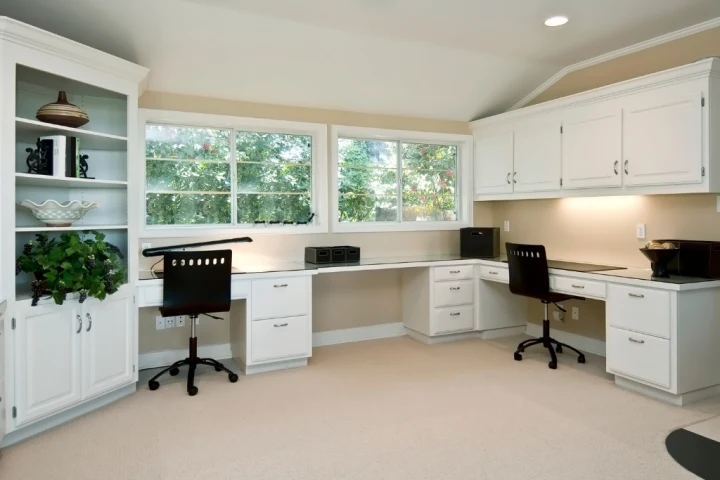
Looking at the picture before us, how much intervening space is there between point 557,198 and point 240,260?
2.92 meters

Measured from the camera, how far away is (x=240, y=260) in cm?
430

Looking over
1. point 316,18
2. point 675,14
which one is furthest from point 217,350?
point 675,14

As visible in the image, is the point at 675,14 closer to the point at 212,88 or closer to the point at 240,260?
the point at 212,88

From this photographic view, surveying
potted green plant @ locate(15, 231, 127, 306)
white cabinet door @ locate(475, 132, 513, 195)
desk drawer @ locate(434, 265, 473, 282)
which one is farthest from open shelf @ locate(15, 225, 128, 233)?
white cabinet door @ locate(475, 132, 513, 195)

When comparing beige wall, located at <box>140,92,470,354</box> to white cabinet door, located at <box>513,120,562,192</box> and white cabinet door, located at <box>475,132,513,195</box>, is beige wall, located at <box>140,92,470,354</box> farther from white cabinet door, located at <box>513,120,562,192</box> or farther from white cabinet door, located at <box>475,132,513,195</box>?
white cabinet door, located at <box>513,120,562,192</box>

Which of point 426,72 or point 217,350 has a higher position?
point 426,72

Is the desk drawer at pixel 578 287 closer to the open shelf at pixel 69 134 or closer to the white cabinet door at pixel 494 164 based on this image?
the white cabinet door at pixel 494 164

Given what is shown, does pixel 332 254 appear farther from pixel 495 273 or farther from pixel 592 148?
pixel 592 148

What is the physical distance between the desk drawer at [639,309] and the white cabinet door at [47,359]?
11.6 ft

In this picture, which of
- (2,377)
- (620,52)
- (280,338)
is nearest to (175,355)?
(280,338)

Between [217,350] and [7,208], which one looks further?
[217,350]

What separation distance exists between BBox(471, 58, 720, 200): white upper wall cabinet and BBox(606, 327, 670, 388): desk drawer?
1038mm

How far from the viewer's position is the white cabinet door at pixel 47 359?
8.85ft

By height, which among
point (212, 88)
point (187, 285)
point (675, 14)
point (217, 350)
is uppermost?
point (675, 14)
